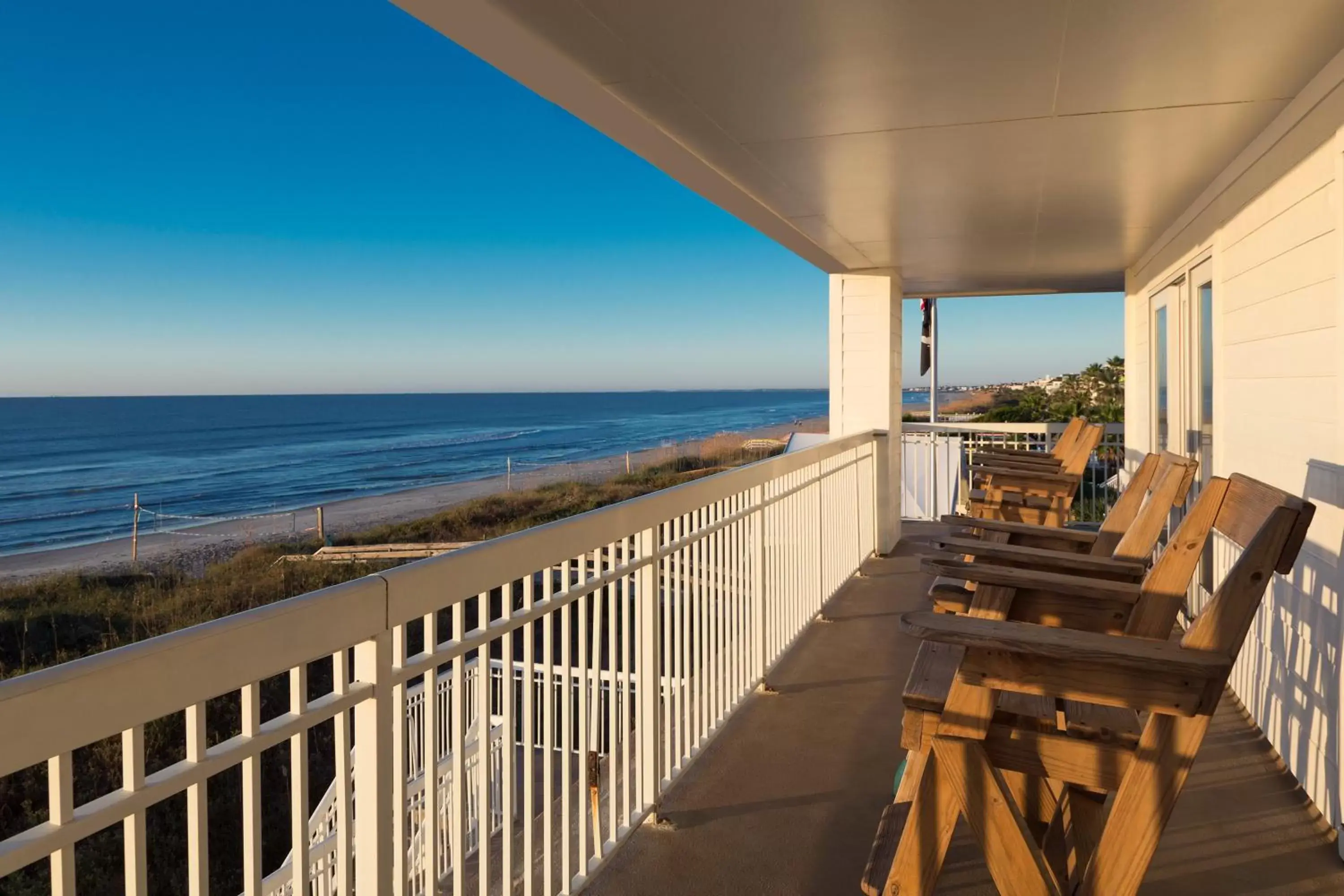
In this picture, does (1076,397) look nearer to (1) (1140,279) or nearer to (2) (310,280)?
(1) (1140,279)

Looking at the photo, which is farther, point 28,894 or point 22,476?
point 22,476

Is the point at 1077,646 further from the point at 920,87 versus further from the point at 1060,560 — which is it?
the point at 920,87

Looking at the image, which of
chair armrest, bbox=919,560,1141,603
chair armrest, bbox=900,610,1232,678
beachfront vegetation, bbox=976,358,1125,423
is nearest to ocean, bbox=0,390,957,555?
beachfront vegetation, bbox=976,358,1125,423

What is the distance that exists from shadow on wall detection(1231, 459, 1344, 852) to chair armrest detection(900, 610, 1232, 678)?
1211 millimetres

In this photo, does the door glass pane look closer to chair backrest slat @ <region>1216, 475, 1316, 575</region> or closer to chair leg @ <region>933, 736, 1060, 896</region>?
chair backrest slat @ <region>1216, 475, 1316, 575</region>

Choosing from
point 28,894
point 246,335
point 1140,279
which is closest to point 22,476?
point 246,335

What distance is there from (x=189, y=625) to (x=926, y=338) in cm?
880

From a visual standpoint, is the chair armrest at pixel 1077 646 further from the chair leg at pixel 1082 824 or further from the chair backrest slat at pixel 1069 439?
the chair backrest slat at pixel 1069 439

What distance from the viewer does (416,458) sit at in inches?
1464

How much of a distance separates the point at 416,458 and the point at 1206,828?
121 feet

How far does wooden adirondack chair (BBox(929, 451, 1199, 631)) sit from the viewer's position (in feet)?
6.79

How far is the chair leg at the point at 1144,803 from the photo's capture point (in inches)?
60.0

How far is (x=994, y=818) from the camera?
5.42 feet

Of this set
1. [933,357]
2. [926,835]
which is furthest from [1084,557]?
[933,357]
